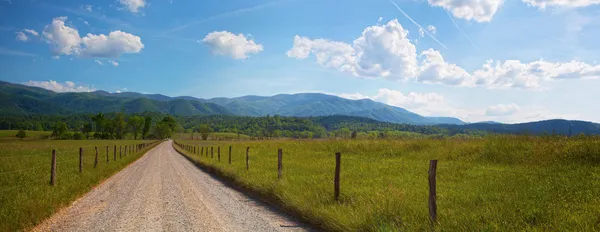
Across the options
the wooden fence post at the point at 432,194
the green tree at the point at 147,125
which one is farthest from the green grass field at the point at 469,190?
the green tree at the point at 147,125

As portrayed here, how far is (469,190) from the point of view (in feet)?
36.6

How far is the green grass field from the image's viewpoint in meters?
7.55

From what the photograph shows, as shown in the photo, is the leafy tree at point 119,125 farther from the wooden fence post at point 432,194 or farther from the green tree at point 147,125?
the wooden fence post at point 432,194

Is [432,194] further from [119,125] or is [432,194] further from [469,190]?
[119,125]

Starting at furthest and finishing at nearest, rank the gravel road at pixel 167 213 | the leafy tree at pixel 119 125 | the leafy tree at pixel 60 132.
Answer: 1. the leafy tree at pixel 119 125
2. the leafy tree at pixel 60 132
3. the gravel road at pixel 167 213

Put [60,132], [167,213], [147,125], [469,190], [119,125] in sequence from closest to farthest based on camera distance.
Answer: [469,190], [167,213], [60,132], [119,125], [147,125]

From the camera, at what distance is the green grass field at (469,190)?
7.55m

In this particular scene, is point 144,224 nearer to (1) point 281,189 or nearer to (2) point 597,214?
(1) point 281,189

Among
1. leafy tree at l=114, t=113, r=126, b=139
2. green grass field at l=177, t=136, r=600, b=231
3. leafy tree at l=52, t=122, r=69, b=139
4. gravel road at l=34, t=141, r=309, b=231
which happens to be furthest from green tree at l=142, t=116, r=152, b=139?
gravel road at l=34, t=141, r=309, b=231

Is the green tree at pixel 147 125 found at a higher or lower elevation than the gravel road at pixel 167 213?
higher

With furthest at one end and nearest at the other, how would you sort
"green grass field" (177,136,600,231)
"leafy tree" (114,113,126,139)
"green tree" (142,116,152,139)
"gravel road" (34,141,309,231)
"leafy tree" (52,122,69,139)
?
"green tree" (142,116,152,139) < "leafy tree" (114,113,126,139) < "leafy tree" (52,122,69,139) < "gravel road" (34,141,309,231) < "green grass field" (177,136,600,231)

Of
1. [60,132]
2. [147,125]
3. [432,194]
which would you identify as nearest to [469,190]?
[432,194]

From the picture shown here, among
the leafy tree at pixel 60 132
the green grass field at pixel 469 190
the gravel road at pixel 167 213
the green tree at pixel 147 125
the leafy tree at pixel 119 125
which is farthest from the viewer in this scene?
the green tree at pixel 147 125

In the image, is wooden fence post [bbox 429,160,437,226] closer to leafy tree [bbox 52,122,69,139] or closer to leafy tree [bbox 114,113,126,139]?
leafy tree [bbox 114,113,126,139]
